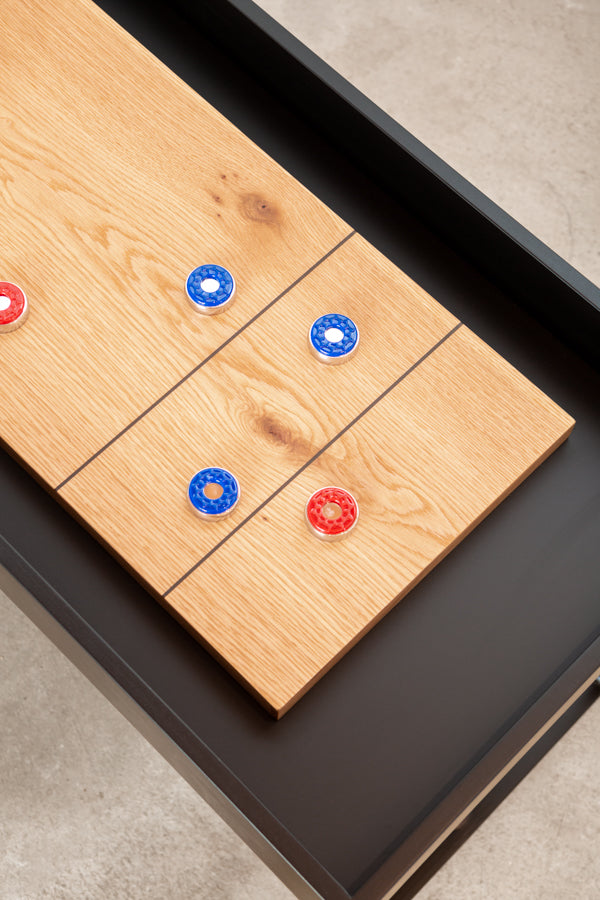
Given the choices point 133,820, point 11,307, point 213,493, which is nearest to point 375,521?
point 213,493

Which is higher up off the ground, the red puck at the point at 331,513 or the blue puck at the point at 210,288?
the blue puck at the point at 210,288

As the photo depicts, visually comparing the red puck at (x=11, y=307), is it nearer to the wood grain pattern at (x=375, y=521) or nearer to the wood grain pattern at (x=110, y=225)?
the wood grain pattern at (x=110, y=225)

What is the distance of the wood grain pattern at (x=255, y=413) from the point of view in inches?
60.5

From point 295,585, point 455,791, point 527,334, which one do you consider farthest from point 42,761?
point 527,334

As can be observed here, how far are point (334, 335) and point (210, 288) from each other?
0.66 feet

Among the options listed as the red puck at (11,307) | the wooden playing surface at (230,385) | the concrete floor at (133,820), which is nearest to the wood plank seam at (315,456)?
the wooden playing surface at (230,385)

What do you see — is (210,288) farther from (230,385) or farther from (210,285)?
(230,385)

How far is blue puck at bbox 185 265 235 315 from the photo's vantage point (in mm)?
1632

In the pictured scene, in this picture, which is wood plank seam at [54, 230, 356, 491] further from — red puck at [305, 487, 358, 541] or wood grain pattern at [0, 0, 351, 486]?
red puck at [305, 487, 358, 541]

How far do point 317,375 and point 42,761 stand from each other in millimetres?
1084

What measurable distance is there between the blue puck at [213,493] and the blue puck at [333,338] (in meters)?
0.24

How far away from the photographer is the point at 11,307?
162cm

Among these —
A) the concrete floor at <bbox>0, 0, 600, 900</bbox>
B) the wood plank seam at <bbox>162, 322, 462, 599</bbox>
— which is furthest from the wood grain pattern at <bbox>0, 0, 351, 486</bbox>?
the concrete floor at <bbox>0, 0, 600, 900</bbox>

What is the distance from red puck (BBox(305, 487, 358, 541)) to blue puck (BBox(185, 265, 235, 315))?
1.10 feet
